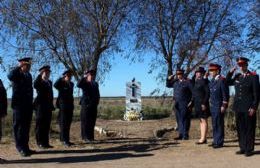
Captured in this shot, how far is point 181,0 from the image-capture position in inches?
863

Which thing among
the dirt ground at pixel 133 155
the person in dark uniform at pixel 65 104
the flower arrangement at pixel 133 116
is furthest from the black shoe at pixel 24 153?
the flower arrangement at pixel 133 116

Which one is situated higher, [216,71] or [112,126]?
[216,71]

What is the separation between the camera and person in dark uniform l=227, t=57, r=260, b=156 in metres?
12.5

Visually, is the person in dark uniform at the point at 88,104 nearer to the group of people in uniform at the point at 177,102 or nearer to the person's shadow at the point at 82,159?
the group of people in uniform at the point at 177,102

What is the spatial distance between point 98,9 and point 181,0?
313 centimetres

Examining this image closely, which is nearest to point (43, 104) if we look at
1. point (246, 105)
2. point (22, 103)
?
point (22, 103)

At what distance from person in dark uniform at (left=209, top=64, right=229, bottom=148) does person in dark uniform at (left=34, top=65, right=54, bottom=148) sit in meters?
3.83

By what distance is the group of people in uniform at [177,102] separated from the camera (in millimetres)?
12633

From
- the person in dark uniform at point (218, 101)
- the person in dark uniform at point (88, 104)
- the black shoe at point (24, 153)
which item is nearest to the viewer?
the black shoe at point (24, 153)

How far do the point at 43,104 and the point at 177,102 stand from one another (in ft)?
12.1

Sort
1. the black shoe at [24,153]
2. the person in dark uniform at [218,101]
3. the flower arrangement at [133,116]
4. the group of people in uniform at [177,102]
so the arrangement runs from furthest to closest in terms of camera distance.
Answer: the flower arrangement at [133,116] → the person in dark uniform at [218,101] → the black shoe at [24,153] → the group of people in uniform at [177,102]

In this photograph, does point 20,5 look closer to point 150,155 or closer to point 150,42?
point 150,42

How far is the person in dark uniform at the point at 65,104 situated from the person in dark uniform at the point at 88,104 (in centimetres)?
84

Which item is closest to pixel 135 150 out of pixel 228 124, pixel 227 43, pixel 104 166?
pixel 104 166
